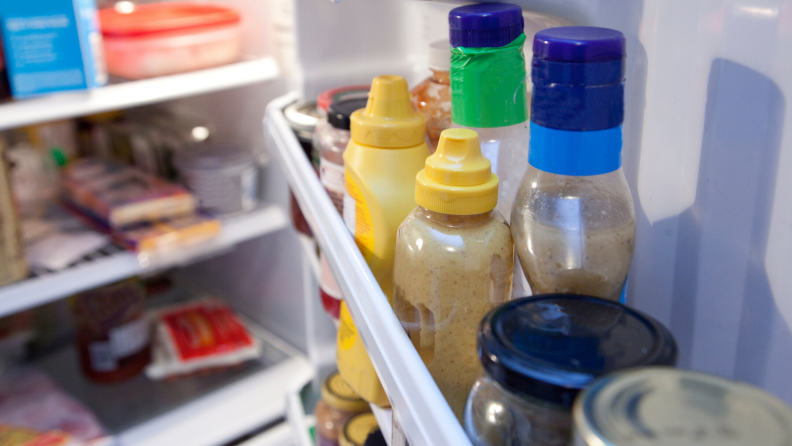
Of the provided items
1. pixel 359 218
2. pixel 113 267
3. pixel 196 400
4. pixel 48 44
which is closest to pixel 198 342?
pixel 196 400

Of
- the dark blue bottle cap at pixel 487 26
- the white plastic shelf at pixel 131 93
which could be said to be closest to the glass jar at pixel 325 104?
the dark blue bottle cap at pixel 487 26

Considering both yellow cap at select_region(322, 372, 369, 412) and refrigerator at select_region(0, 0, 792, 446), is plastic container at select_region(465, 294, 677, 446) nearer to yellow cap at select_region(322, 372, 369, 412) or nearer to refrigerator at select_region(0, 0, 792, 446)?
refrigerator at select_region(0, 0, 792, 446)

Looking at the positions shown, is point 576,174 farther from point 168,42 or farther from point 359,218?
point 168,42

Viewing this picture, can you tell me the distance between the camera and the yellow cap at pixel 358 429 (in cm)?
73

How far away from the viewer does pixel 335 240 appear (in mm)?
523

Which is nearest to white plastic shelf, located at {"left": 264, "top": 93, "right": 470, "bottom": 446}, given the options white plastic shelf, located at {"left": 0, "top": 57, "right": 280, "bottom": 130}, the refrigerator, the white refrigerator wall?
the refrigerator

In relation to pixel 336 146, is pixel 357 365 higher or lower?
lower

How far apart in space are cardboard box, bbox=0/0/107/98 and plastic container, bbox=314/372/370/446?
698 mm

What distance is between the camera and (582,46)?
35 centimetres

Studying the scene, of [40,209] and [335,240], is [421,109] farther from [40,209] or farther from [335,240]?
[40,209]

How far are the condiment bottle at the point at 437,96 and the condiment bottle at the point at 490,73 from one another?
0.29 feet

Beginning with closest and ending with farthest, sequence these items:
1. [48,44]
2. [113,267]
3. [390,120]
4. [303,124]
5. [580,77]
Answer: [580,77] → [390,120] → [303,124] → [48,44] → [113,267]

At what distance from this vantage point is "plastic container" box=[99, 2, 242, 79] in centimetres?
118

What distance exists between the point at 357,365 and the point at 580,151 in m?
0.34
